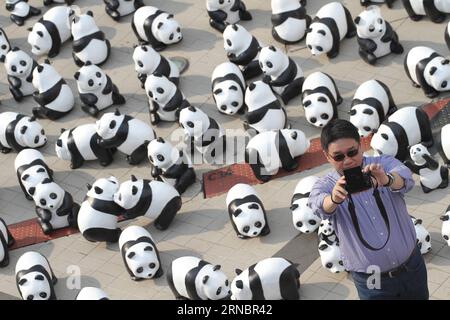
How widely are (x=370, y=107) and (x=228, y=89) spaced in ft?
8.30

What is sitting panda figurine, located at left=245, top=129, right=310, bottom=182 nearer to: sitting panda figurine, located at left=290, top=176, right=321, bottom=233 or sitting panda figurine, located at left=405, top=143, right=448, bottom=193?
sitting panda figurine, located at left=290, top=176, right=321, bottom=233

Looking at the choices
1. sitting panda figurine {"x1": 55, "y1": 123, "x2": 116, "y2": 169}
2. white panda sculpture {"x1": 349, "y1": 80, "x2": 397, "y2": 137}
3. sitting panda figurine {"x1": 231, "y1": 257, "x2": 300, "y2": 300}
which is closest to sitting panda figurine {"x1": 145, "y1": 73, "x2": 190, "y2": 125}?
sitting panda figurine {"x1": 55, "y1": 123, "x2": 116, "y2": 169}

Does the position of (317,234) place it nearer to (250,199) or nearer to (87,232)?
(250,199)

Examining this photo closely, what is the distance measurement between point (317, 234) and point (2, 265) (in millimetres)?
4863

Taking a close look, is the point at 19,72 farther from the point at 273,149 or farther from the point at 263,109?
the point at 273,149

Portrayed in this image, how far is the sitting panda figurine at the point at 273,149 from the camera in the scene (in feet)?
56.9

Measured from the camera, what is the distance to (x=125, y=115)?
18359 mm

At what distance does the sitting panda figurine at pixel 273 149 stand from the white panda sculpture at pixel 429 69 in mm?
2323

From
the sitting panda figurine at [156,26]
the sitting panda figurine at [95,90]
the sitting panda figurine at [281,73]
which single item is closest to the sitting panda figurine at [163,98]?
the sitting panda figurine at [95,90]

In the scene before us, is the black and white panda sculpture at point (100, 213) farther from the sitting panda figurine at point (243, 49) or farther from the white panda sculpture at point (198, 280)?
the sitting panda figurine at point (243, 49)

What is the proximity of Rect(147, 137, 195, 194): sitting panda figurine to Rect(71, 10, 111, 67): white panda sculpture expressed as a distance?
3.50 m

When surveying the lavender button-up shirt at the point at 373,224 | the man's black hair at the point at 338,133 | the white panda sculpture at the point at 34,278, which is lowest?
the white panda sculpture at the point at 34,278
